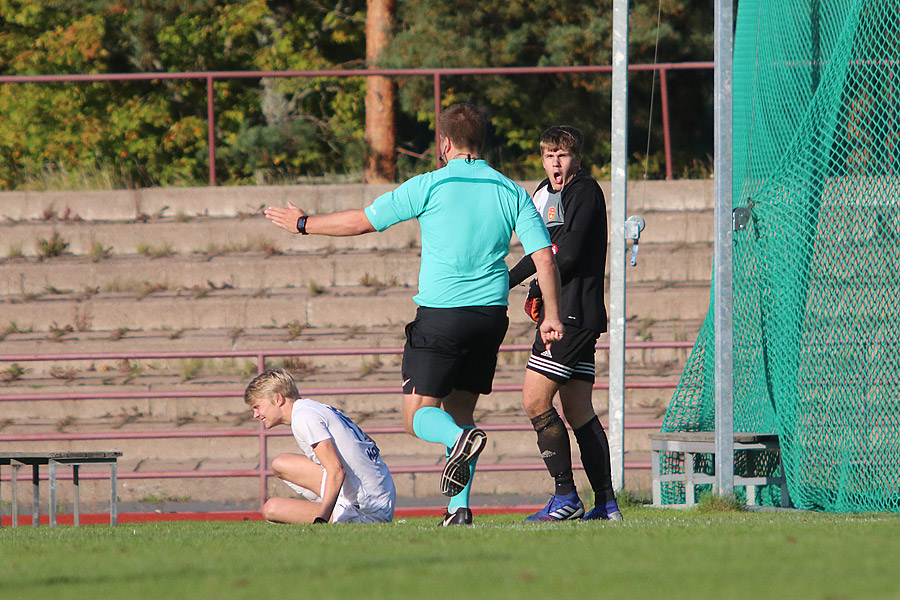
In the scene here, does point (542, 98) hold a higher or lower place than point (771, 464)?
higher

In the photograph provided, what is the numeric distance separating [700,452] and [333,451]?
A: 8.36ft

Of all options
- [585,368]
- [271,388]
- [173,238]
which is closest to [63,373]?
[173,238]

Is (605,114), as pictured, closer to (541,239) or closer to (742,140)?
(742,140)

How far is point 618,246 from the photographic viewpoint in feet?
26.9

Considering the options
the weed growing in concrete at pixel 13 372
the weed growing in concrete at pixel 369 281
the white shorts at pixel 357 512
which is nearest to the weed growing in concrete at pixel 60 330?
the weed growing in concrete at pixel 13 372

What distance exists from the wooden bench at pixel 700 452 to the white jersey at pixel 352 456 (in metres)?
1.95

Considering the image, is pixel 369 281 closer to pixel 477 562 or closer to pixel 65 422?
pixel 65 422

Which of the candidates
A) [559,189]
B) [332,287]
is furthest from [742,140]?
[332,287]

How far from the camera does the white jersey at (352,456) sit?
6.41 metres

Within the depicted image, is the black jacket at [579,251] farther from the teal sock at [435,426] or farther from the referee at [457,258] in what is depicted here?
the teal sock at [435,426]

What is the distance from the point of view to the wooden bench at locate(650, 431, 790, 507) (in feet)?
23.6

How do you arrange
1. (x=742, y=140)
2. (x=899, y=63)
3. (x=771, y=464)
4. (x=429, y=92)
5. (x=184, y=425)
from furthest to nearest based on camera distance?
(x=429, y=92) < (x=184, y=425) < (x=742, y=140) < (x=771, y=464) < (x=899, y=63)

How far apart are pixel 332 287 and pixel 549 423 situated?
27.1 ft

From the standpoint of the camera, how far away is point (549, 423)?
6.31 meters
